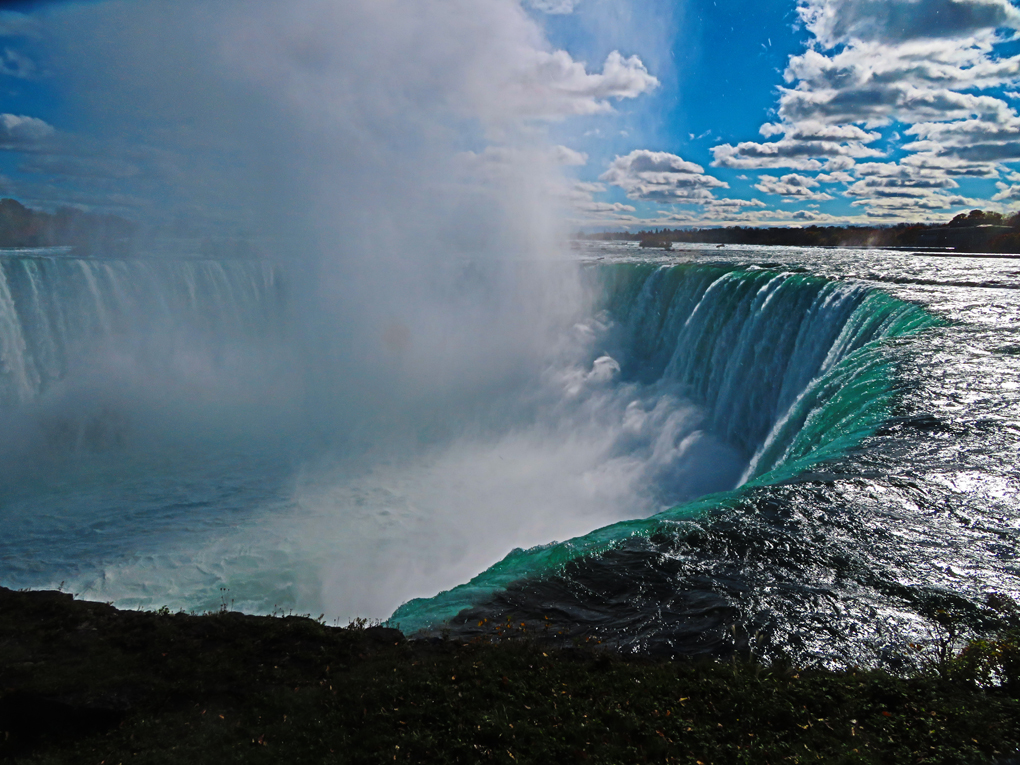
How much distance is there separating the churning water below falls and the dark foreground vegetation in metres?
0.54

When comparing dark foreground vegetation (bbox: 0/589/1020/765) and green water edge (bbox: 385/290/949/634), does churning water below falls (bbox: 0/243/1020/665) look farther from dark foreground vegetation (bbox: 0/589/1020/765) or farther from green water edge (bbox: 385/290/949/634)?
dark foreground vegetation (bbox: 0/589/1020/765)

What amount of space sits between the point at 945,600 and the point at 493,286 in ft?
84.8

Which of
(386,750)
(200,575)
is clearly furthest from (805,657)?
(200,575)

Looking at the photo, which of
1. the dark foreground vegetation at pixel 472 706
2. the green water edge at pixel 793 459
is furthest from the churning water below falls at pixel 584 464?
the dark foreground vegetation at pixel 472 706

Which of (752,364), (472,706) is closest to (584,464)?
(752,364)

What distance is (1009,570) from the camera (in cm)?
514

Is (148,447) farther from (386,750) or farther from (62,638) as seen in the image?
(386,750)

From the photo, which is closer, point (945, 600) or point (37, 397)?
point (945, 600)

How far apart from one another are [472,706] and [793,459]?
7.02 metres

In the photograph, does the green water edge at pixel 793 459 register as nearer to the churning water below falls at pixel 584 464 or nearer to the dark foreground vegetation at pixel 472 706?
the churning water below falls at pixel 584 464

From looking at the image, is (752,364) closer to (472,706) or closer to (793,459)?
(793,459)

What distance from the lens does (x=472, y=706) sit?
158 inches

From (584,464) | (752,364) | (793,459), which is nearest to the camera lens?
(793,459)

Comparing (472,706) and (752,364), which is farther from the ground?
(472,706)
